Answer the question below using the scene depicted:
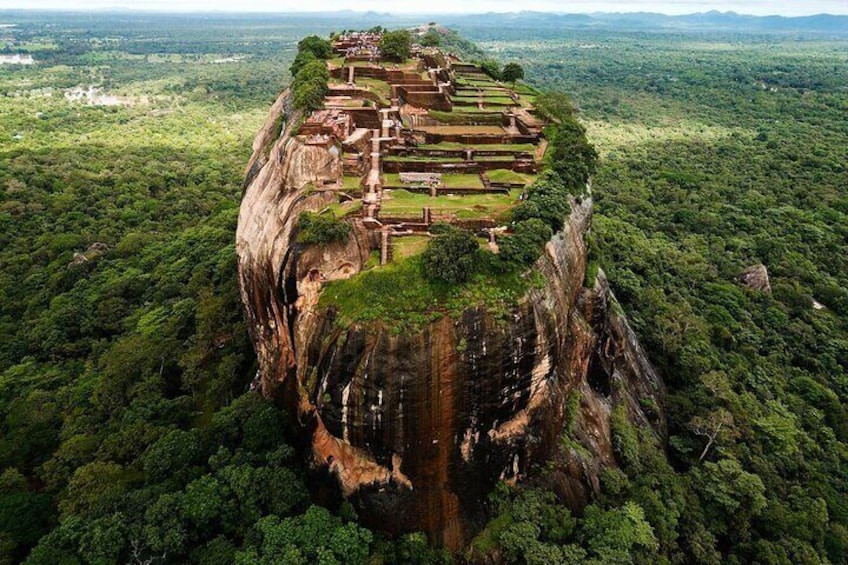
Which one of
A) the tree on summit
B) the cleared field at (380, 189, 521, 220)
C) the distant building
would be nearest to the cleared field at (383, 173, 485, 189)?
the cleared field at (380, 189, 521, 220)

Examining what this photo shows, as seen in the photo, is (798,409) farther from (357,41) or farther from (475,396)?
(357,41)

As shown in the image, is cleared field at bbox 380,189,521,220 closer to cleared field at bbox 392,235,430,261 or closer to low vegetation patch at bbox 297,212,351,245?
cleared field at bbox 392,235,430,261

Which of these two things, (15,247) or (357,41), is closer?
(15,247)

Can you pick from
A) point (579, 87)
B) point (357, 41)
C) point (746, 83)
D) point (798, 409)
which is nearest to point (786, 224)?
point (798, 409)

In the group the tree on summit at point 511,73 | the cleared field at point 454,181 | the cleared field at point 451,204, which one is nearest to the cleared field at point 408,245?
the cleared field at point 451,204

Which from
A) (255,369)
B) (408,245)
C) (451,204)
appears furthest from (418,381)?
(255,369)

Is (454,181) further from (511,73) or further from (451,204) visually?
(511,73)
